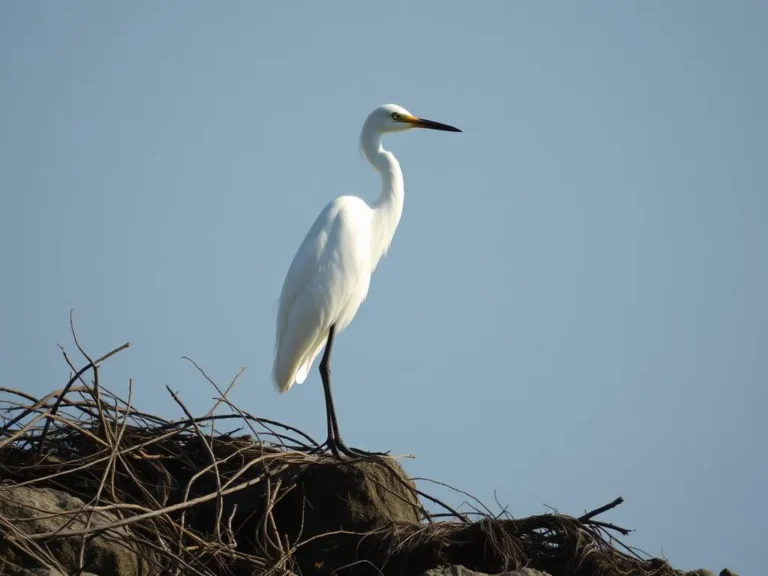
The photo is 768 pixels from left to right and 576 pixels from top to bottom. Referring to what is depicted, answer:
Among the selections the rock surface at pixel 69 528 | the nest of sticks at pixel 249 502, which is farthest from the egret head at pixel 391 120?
the rock surface at pixel 69 528

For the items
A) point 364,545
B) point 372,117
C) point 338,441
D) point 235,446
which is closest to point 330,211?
point 372,117

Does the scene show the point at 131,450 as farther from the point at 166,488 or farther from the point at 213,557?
the point at 213,557

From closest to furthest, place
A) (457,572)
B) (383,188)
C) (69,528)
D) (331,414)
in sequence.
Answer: (69,528)
(457,572)
(331,414)
(383,188)

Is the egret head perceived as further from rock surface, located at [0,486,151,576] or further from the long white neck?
rock surface, located at [0,486,151,576]

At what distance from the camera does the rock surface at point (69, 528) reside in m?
4.21

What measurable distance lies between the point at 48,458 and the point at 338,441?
254 centimetres

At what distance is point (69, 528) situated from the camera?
4250mm

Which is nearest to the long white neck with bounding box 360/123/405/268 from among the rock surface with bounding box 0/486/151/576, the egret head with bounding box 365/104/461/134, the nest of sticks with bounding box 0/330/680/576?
the egret head with bounding box 365/104/461/134

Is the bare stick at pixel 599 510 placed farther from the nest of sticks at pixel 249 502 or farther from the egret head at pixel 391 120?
the egret head at pixel 391 120

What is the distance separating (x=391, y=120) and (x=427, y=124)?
43 centimetres

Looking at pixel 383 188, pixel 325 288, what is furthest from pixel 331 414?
pixel 383 188

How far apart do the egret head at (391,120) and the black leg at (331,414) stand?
1869 mm

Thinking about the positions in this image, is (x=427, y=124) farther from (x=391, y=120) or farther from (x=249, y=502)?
(x=249, y=502)

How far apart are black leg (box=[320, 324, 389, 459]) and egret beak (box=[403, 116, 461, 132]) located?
207 centimetres
